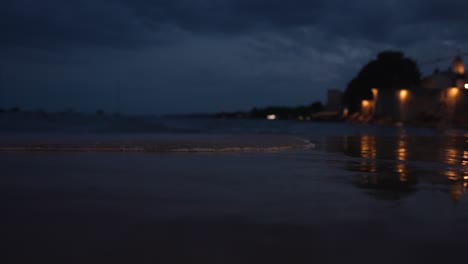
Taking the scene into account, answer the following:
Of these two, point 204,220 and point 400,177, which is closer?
point 204,220

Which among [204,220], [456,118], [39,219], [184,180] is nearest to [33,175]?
[184,180]

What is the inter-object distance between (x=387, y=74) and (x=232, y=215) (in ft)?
238

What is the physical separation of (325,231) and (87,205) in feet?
7.67

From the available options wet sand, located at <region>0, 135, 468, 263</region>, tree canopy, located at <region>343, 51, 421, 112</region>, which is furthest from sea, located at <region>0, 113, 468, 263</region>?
tree canopy, located at <region>343, 51, 421, 112</region>

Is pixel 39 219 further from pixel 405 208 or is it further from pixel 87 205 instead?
pixel 405 208

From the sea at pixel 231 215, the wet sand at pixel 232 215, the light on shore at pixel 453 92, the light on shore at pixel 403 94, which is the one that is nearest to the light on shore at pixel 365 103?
the light on shore at pixel 403 94

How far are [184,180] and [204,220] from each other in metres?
2.19

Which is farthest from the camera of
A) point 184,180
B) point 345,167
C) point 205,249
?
point 345,167

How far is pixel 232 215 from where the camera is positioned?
3793mm

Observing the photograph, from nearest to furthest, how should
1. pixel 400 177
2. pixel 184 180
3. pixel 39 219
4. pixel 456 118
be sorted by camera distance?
1. pixel 39 219
2. pixel 184 180
3. pixel 400 177
4. pixel 456 118

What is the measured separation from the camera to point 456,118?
47.5m

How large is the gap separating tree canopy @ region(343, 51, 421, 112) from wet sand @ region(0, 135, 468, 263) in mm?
67293

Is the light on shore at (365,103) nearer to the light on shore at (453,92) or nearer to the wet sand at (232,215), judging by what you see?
the light on shore at (453,92)

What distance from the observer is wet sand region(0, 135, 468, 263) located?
281cm
